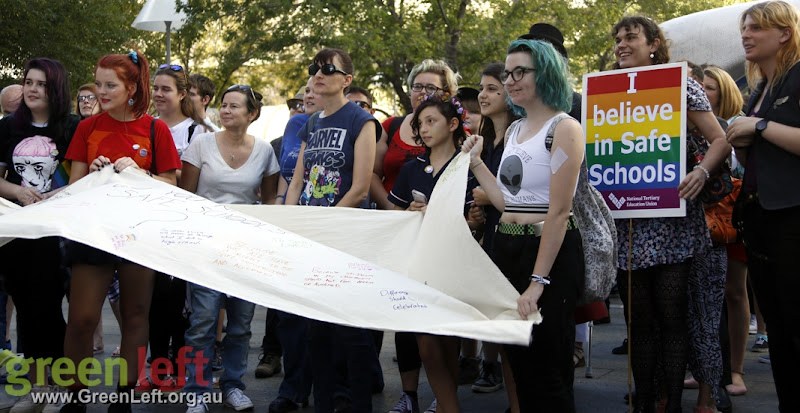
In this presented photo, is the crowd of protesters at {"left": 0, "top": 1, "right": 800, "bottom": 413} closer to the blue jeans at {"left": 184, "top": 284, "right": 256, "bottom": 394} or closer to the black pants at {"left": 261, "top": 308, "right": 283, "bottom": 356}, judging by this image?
the blue jeans at {"left": 184, "top": 284, "right": 256, "bottom": 394}

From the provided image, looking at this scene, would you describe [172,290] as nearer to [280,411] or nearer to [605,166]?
[280,411]

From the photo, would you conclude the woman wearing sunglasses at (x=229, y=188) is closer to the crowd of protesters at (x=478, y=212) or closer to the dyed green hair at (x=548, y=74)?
the crowd of protesters at (x=478, y=212)

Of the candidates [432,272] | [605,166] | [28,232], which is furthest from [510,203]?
[28,232]

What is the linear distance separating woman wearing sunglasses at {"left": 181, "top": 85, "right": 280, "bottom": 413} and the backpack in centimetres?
229

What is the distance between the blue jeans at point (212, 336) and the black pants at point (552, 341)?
6.99 feet

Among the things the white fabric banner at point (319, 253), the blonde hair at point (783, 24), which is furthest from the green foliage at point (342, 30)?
the blonde hair at point (783, 24)

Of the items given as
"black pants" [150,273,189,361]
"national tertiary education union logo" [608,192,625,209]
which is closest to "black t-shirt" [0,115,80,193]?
"black pants" [150,273,189,361]

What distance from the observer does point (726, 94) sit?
555cm

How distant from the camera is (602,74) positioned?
438 centimetres

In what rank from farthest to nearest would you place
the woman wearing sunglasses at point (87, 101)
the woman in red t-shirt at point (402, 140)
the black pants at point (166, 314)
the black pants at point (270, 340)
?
the woman wearing sunglasses at point (87, 101) → the black pants at point (270, 340) → the woman in red t-shirt at point (402, 140) → the black pants at point (166, 314)

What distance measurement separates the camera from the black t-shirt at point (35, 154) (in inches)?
194

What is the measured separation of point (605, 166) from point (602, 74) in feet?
1.61

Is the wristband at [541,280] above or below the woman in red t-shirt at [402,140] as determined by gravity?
below

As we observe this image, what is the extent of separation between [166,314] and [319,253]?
5.96 feet
